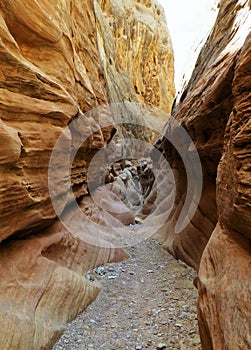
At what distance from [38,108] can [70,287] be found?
3.69 meters

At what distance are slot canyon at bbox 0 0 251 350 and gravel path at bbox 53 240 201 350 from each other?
3 cm

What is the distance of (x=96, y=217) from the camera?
844 cm

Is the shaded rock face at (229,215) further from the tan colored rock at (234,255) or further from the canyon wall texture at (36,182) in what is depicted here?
the canyon wall texture at (36,182)

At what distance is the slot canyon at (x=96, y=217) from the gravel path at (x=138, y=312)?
0.09 feet

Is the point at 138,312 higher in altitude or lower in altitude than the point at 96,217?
lower

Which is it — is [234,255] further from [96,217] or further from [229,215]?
[96,217]

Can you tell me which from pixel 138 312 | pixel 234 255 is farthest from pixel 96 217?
pixel 234 255

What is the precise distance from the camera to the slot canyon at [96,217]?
294 cm

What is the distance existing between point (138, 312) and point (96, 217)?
13.8 ft

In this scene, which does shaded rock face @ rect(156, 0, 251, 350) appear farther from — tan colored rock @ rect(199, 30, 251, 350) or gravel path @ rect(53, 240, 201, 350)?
gravel path @ rect(53, 240, 201, 350)

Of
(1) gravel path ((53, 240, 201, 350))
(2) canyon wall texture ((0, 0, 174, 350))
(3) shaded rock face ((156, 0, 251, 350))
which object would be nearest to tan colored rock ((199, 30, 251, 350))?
(3) shaded rock face ((156, 0, 251, 350))

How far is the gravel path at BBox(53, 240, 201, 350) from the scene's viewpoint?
12.4 ft

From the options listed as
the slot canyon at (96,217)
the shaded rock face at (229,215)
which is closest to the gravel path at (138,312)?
the slot canyon at (96,217)

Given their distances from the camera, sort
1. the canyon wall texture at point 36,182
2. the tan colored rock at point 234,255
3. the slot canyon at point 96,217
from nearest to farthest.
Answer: the tan colored rock at point 234,255
the slot canyon at point 96,217
the canyon wall texture at point 36,182
